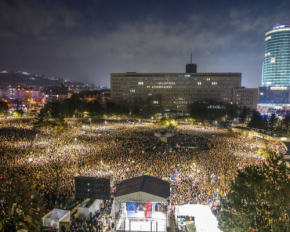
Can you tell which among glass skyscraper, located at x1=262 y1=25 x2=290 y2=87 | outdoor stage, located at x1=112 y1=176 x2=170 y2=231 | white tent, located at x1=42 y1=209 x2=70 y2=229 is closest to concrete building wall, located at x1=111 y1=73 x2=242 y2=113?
glass skyscraper, located at x1=262 y1=25 x2=290 y2=87

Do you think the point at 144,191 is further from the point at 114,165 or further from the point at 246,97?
the point at 246,97

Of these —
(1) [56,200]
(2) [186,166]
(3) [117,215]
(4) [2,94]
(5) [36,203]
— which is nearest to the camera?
(3) [117,215]

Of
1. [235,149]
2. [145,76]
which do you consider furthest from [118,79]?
[235,149]

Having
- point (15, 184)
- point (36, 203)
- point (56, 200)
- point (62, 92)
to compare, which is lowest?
point (56, 200)

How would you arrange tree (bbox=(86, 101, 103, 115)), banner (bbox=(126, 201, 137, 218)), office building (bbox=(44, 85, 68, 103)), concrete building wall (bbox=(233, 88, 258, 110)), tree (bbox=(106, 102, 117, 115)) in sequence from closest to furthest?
banner (bbox=(126, 201, 137, 218)) < tree (bbox=(86, 101, 103, 115)) < tree (bbox=(106, 102, 117, 115)) < concrete building wall (bbox=(233, 88, 258, 110)) < office building (bbox=(44, 85, 68, 103))

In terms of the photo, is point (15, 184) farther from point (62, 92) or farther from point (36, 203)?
point (62, 92)

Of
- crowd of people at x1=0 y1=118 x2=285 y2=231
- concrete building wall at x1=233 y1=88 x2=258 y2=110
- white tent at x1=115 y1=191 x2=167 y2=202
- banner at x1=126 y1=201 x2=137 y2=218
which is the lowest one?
crowd of people at x1=0 y1=118 x2=285 y2=231

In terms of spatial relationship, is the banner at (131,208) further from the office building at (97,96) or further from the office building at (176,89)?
the office building at (97,96)

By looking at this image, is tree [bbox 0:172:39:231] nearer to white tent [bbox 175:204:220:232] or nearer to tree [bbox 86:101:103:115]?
white tent [bbox 175:204:220:232]
